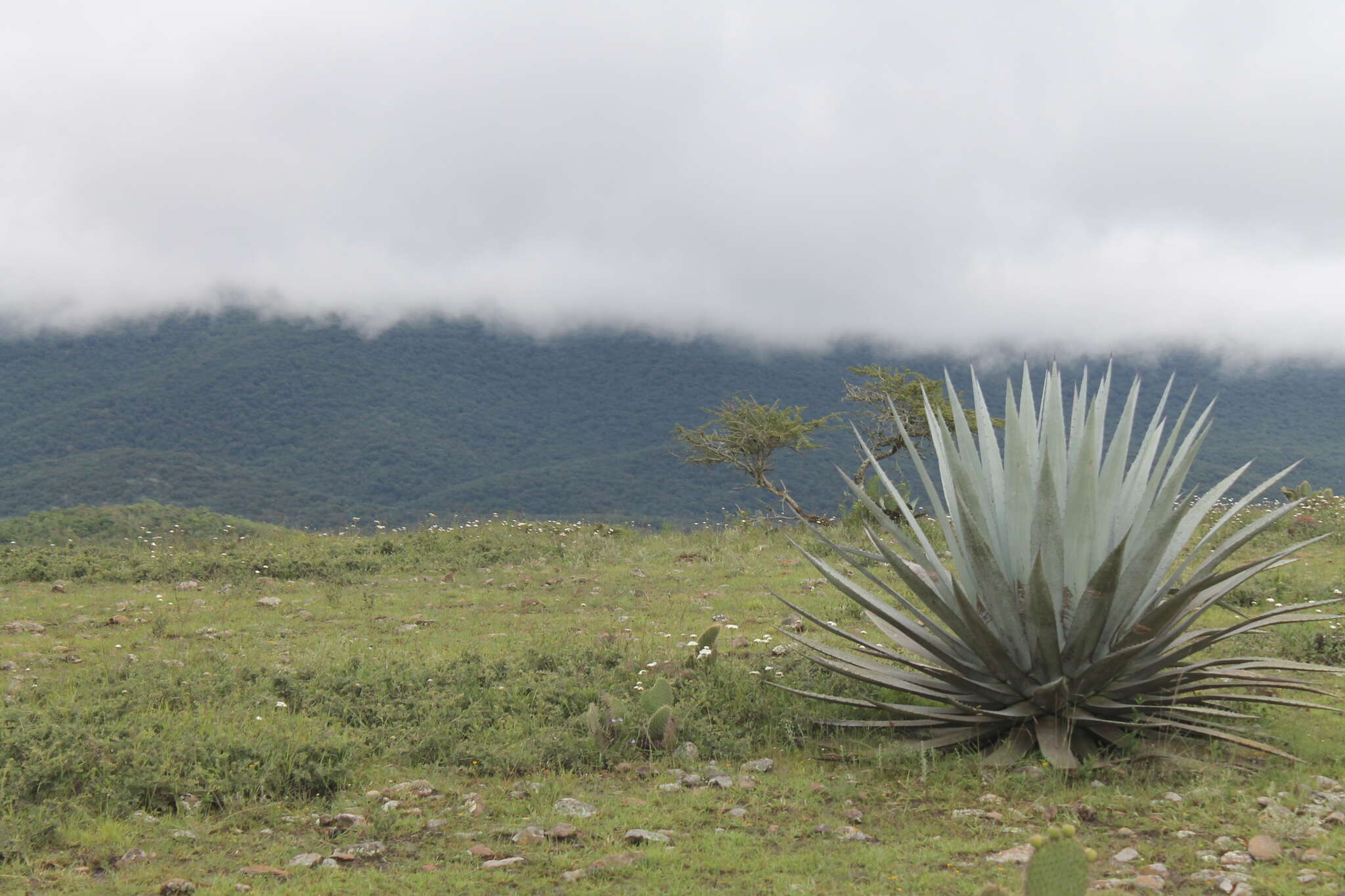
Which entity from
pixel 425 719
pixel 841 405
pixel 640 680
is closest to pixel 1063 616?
pixel 640 680

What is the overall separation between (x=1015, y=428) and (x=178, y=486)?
51.1 metres

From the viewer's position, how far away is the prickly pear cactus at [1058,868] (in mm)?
3035

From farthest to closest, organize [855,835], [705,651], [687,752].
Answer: [705,651] < [687,752] < [855,835]

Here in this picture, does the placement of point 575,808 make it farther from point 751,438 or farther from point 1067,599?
point 751,438

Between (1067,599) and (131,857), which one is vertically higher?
(1067,599)

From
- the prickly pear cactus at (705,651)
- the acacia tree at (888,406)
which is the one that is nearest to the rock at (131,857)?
the prickly pear cactus at (705,651)

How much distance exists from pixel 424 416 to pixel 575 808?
73.3m

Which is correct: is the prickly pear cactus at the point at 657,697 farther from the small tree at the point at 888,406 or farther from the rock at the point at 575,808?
the small tree at the point at 888,406

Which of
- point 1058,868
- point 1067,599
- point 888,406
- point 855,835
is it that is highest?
point 888,406

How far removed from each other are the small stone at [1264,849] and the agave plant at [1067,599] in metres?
1.07

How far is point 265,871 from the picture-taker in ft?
13.4

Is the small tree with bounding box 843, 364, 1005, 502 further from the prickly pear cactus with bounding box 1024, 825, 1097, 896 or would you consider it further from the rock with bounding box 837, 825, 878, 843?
the prickly pear cactus with bounding box 1024, 825, 1097, 896

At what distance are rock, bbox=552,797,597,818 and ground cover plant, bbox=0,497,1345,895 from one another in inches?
1.1

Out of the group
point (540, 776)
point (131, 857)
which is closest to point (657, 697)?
point (540, 776)
